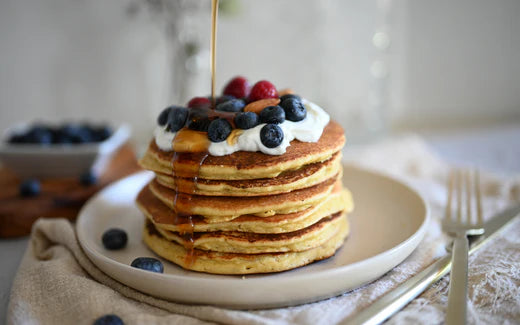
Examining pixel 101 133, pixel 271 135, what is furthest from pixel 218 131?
pixel 101 133

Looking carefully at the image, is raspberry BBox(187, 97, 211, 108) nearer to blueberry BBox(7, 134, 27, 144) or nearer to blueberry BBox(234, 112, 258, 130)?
blueberry BBox(234, 112, 258, 130)

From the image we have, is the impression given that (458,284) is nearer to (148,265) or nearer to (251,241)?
(251,241)

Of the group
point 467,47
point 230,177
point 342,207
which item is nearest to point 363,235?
point 342,207

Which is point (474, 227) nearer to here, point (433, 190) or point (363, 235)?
point (363, 235)

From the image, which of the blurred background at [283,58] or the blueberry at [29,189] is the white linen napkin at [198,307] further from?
the blurred background at [283,58]

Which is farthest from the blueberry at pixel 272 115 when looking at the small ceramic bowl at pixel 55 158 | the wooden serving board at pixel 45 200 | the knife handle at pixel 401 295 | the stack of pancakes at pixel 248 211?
the small ceramic bowl at pixel 55 158
